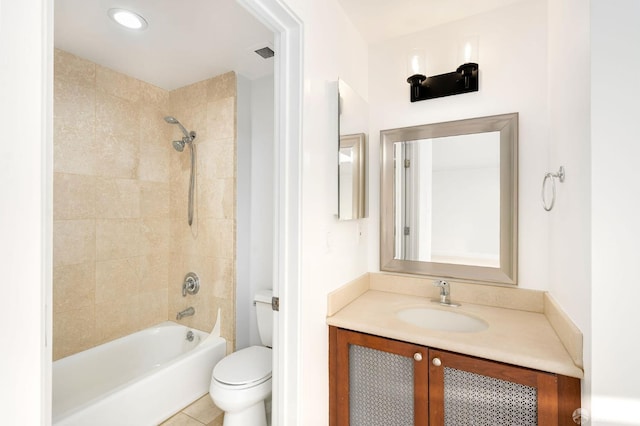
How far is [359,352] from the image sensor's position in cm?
138

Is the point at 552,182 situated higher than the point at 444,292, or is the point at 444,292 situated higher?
the point at 552,182

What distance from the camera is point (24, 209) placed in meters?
0.52

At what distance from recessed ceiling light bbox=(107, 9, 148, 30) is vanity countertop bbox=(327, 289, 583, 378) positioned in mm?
1933

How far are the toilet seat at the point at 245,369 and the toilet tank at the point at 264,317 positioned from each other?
0.81ft

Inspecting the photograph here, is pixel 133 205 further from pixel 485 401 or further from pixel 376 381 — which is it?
pixel 485 401

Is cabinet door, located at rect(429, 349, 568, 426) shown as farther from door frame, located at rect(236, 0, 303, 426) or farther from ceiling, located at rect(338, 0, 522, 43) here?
ceiling, located at rect(338, 0, 522, 43)

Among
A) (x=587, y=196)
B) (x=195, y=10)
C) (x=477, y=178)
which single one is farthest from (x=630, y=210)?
(x=195, y=10)

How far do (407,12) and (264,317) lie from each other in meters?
2.17

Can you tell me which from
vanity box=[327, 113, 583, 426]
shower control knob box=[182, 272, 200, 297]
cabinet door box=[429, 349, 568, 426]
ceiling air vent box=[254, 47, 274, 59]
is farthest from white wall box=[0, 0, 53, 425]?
shower control knob box=[182, 272, 200, 297]

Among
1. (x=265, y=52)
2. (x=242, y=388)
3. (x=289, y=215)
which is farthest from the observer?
(x=265, y=52)

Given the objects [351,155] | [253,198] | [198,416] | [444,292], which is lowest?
[198,416]

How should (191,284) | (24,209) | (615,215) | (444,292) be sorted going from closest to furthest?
(24,209) < (615,215) < (444,292) < (191,284)

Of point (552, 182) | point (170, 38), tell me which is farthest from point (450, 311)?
point (170, 38)

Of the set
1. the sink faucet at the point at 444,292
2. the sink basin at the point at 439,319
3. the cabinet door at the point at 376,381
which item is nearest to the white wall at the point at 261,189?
the cabinet door at the point at 376,381
